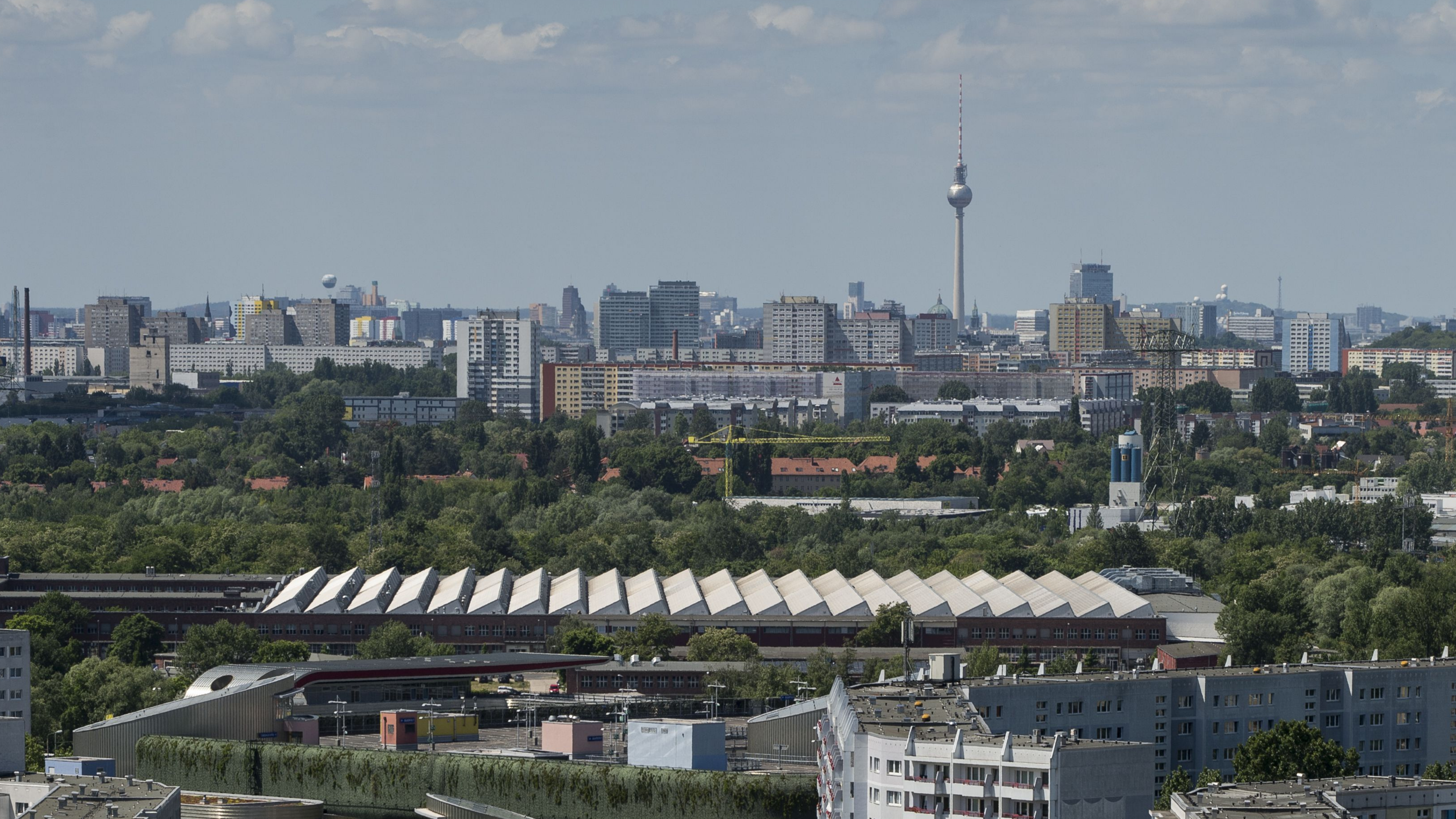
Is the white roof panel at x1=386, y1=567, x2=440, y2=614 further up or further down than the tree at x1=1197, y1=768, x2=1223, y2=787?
further down

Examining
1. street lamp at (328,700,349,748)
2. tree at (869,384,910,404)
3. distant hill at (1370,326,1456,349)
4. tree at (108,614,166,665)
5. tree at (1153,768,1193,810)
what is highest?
distant hill at (1370,326,1456,349)

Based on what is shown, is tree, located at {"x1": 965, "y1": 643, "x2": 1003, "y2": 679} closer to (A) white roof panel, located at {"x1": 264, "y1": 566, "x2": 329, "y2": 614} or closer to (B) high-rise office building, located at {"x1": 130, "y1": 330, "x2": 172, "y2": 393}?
Result: (A) white roof panel, located at {"x1": 264, "y1": 566, "x2": 329, "y2": 614}

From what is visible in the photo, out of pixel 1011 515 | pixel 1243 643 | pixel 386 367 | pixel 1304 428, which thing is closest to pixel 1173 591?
pixel 1243 643

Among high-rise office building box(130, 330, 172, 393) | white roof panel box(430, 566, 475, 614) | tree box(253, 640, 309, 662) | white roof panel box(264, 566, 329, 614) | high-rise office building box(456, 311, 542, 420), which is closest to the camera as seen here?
tree box(253, 640, 309, 662)

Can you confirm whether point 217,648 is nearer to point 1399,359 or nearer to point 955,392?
point 955,392

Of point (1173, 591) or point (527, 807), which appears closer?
point (527, 807)

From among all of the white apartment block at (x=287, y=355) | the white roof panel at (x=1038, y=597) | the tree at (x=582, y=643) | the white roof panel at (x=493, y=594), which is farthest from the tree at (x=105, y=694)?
the white apartment block at (x=287, y=355)

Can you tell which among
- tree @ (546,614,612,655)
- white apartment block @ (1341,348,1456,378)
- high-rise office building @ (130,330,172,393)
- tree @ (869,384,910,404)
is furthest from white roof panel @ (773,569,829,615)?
white apartment block @ (1341,348,1456,378)

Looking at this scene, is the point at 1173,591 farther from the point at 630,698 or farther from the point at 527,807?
the point at 527,807
